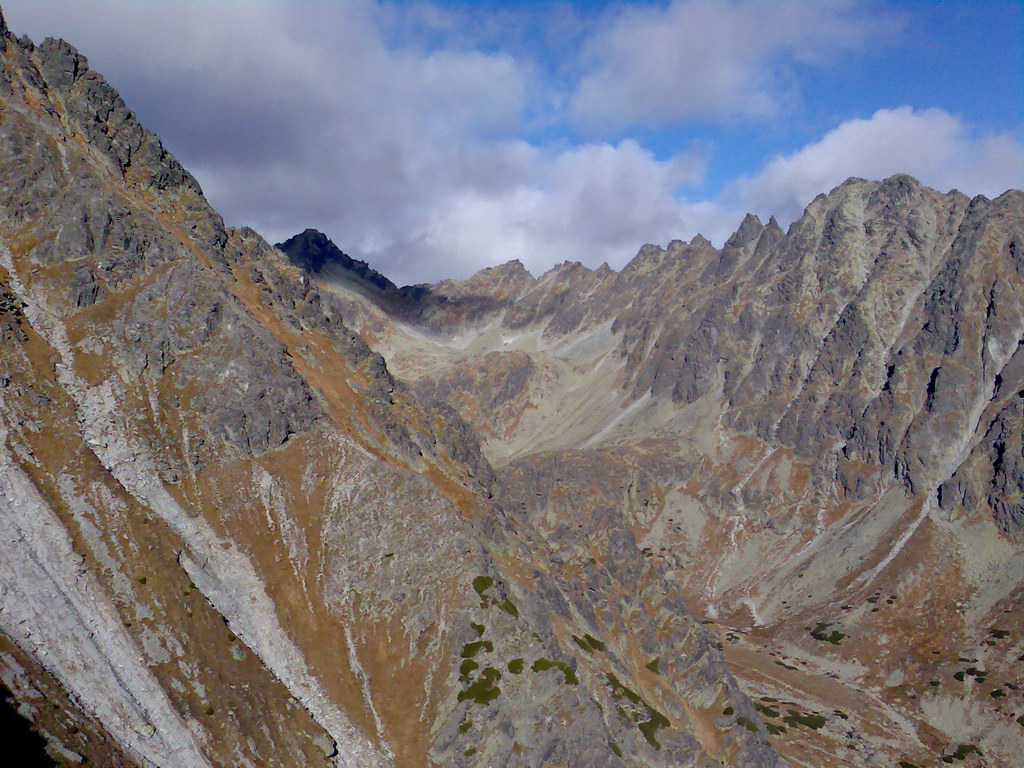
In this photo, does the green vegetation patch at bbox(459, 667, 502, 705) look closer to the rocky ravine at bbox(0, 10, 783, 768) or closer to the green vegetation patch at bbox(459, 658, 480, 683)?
the rocky ravine at bbox(0, 10, 783, 768)

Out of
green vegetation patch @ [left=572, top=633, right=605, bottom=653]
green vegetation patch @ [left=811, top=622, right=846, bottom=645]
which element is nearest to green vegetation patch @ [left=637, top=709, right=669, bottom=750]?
green vegetation patch @ [left=572, top=633, right=605, bottom=653]

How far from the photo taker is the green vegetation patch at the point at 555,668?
7219 centimetres

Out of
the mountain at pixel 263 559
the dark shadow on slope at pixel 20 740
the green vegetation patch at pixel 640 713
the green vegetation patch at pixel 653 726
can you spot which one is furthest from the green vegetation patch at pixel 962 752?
the dark shadow on slope at pixel 20 740

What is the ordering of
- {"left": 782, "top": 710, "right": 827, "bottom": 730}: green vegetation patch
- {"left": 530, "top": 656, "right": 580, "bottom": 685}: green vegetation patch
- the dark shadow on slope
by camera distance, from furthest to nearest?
{"left": 782, "top": 710, "right": 827, "bottom": 730}: green vegetation patch → {"left": 530, "top": 656, "right": 580, "bottom": 685}: green vegetation patch → the dark shadow on slope

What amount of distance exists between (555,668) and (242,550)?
1423 inches

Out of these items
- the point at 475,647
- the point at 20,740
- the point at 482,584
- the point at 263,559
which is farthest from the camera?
the point at 482,584

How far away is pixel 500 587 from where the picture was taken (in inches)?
3123

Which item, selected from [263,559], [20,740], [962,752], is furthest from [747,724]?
[20,740]

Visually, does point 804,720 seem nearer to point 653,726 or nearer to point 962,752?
point 962,752

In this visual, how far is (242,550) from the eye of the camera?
249ft

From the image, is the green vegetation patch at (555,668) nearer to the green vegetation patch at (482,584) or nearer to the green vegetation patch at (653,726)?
the green vegetation patch at (482,584)

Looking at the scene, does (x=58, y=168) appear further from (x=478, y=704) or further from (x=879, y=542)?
(x=879, y=542)

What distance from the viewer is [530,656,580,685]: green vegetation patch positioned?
237 feet

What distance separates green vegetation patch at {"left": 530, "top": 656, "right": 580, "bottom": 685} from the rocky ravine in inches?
13.7
